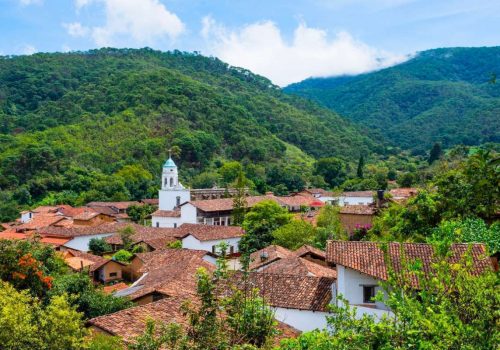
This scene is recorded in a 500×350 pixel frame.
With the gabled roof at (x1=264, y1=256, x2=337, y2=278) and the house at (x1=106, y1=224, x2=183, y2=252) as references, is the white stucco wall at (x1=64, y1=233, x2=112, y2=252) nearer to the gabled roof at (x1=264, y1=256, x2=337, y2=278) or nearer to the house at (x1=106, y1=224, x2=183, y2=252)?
the house at (x1=106, y1=224, x2=183, y2=252)

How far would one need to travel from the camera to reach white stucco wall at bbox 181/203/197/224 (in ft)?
152

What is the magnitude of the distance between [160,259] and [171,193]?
26.2 metres

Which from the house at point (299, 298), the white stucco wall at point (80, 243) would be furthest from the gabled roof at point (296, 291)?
the white stucco wall at point (80, 243)

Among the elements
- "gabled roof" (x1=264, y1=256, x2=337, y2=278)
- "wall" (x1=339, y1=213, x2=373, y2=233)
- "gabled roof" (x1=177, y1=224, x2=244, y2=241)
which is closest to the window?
"gabled roof" (x1=264, y1=256, x2=337, y2=278)

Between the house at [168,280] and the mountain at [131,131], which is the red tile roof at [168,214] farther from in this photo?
the house at [168,280]

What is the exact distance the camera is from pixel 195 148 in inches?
3221

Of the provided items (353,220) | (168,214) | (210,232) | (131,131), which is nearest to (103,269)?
(210,232)

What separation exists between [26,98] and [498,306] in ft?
378

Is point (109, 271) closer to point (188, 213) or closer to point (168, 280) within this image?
point (168, 280)

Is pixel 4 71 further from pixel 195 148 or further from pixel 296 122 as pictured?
pixel 296 122

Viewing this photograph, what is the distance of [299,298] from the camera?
15250mm

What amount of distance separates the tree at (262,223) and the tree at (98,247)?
1113cm

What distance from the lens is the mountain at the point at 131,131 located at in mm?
68812

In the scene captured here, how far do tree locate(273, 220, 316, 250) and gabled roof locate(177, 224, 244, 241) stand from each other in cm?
549
